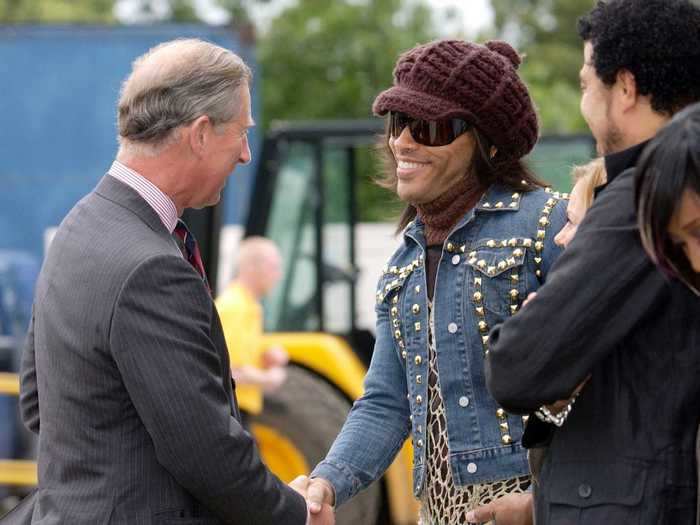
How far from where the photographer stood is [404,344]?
292cm

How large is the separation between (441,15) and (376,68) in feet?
6.45

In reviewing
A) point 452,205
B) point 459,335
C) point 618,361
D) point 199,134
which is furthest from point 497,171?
point 618,361

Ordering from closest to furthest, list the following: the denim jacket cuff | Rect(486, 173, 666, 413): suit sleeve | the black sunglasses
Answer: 1. Rect(486, 173, 666, 413): suit sleeve
2. the black sunglasses
3. the denim jacket cuff

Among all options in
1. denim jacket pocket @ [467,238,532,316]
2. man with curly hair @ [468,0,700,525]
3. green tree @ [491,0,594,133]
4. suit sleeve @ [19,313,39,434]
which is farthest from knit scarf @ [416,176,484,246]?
green tree @ [491,0,594,133]

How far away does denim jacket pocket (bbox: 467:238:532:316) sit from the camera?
2.76 m

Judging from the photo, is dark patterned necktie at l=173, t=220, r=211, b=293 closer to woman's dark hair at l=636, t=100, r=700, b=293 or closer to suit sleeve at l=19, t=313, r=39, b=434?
suit sleeve at l=19, t=313, r=39, b=434

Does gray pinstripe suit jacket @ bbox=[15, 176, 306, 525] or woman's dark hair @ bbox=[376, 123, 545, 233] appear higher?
woman's dark hair @ bbox=[376, 123, 545, 233]

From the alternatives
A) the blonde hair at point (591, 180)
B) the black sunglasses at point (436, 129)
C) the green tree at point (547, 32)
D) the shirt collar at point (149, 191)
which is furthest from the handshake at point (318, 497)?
the green tree at point (547, 32)

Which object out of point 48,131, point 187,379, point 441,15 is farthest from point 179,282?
point 441,15

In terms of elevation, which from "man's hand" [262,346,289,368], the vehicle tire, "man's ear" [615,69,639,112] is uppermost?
"man's ear" [615,69,639,112]

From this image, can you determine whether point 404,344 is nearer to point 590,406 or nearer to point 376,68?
point 590,406

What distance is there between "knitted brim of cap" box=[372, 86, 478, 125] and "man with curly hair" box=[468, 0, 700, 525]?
0.54 metres

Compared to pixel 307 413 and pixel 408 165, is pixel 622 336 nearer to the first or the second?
pixel 408 165

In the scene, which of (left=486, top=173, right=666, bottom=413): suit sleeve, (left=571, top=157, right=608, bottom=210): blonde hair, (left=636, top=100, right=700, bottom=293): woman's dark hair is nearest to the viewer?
(left=636, top=100, right=700, bottom=293): woman's dark hair
